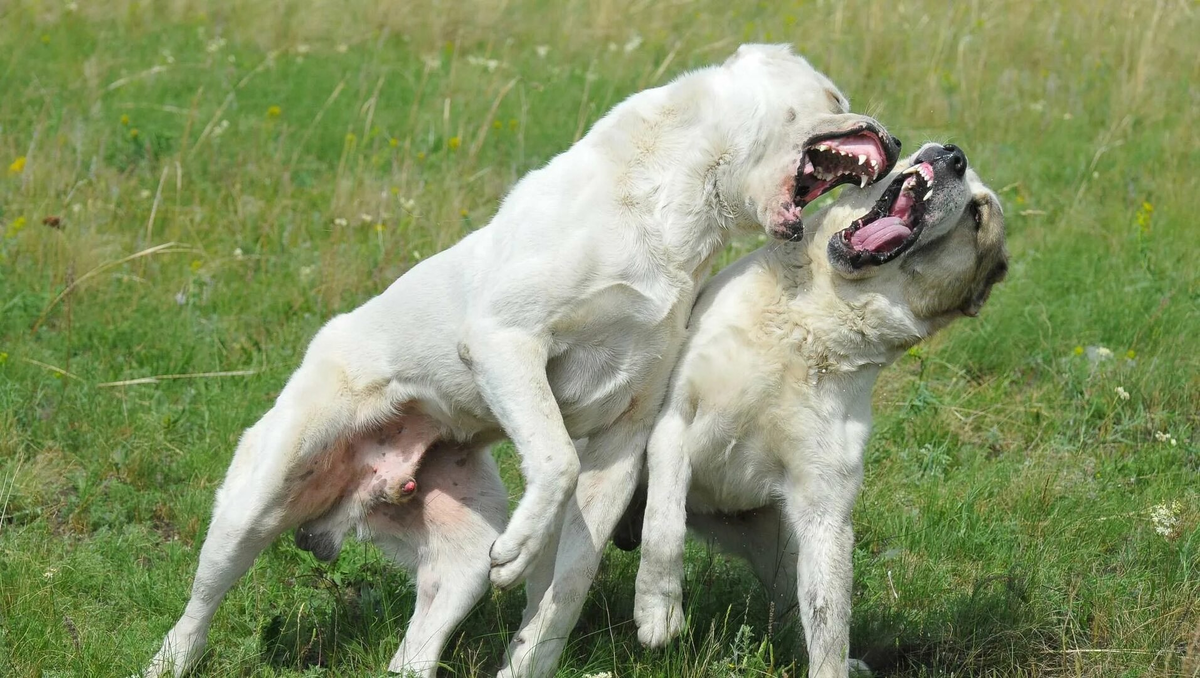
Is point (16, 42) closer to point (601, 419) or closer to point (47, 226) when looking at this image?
point (47, 226)

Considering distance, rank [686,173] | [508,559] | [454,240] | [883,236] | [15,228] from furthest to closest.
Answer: [454,240] < [15,228] < [686,173] < [883,236] < [508,559]

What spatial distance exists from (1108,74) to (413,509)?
6.51 metres

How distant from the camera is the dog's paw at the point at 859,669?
432cm

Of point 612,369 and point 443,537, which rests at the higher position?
point 612,369

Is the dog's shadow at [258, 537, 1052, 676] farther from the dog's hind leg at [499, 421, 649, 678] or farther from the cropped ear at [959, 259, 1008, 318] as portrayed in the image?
the cropped ear at [959, 259, 1008, 318]

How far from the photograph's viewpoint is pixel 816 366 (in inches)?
157

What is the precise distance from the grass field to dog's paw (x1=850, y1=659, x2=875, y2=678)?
111 mm

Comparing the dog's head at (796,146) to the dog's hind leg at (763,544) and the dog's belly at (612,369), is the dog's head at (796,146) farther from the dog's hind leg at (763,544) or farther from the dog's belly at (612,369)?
the dog's hind leg at (763,544)

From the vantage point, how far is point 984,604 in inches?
177

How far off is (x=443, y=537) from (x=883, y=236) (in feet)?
5.68

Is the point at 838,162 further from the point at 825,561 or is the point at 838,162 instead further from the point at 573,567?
the point at 573,567

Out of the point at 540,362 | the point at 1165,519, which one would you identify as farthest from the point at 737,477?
the point at 1165,519

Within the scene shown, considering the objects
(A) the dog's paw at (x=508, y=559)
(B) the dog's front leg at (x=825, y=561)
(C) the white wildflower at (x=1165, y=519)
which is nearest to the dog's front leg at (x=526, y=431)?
(A) the dog's paw at (x=508, y=559)

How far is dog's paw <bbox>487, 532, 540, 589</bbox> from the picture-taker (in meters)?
3.65
